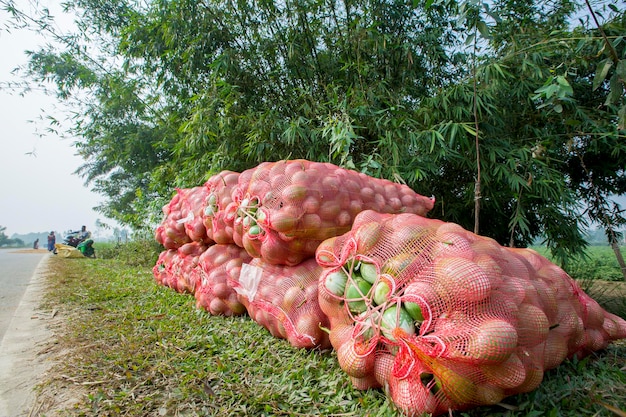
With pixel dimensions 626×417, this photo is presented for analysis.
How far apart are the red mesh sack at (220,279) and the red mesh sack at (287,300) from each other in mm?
193

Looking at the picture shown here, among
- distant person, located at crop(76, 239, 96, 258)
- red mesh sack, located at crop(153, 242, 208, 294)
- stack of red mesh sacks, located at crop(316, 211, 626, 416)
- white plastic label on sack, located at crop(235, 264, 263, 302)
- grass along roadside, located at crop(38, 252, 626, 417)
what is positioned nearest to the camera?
stack of red mesh sacks, located at crop(316, 211, 626, 416)

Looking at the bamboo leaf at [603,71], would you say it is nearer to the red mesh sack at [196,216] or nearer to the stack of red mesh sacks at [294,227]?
the stack of red mesh sacks at [294,227]

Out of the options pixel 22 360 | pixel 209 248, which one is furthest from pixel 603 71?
pixel 22 360

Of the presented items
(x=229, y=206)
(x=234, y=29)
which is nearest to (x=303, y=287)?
(x=229, y=206)

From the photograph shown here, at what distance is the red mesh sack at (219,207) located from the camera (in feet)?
7.73

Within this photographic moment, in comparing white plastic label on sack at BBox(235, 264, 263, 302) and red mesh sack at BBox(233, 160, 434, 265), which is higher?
red mesh sack at BBox(233, 160, 434, 265)

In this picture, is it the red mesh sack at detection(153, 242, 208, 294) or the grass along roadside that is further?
the red mesh sack at detection(153, 242, 208, 294)

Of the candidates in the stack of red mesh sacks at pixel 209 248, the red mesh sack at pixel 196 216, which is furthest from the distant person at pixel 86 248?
the red mesh sack at pixel 196 216

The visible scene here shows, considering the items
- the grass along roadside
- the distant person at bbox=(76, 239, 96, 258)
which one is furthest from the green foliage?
the distant person at bbox=(76, 239, 96, 258)

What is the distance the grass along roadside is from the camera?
1171 mm

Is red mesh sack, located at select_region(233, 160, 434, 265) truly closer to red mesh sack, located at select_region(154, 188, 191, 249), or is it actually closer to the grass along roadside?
the grass along roadside

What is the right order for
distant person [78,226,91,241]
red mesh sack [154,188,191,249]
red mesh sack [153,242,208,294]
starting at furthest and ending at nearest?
distant person [78,226,91,241] → red mesh sack [154,188,191,249] → red mesh sack [153,242,208,294]

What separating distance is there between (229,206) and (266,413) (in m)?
1.22

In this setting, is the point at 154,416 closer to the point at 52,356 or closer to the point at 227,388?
the point at 227,388
